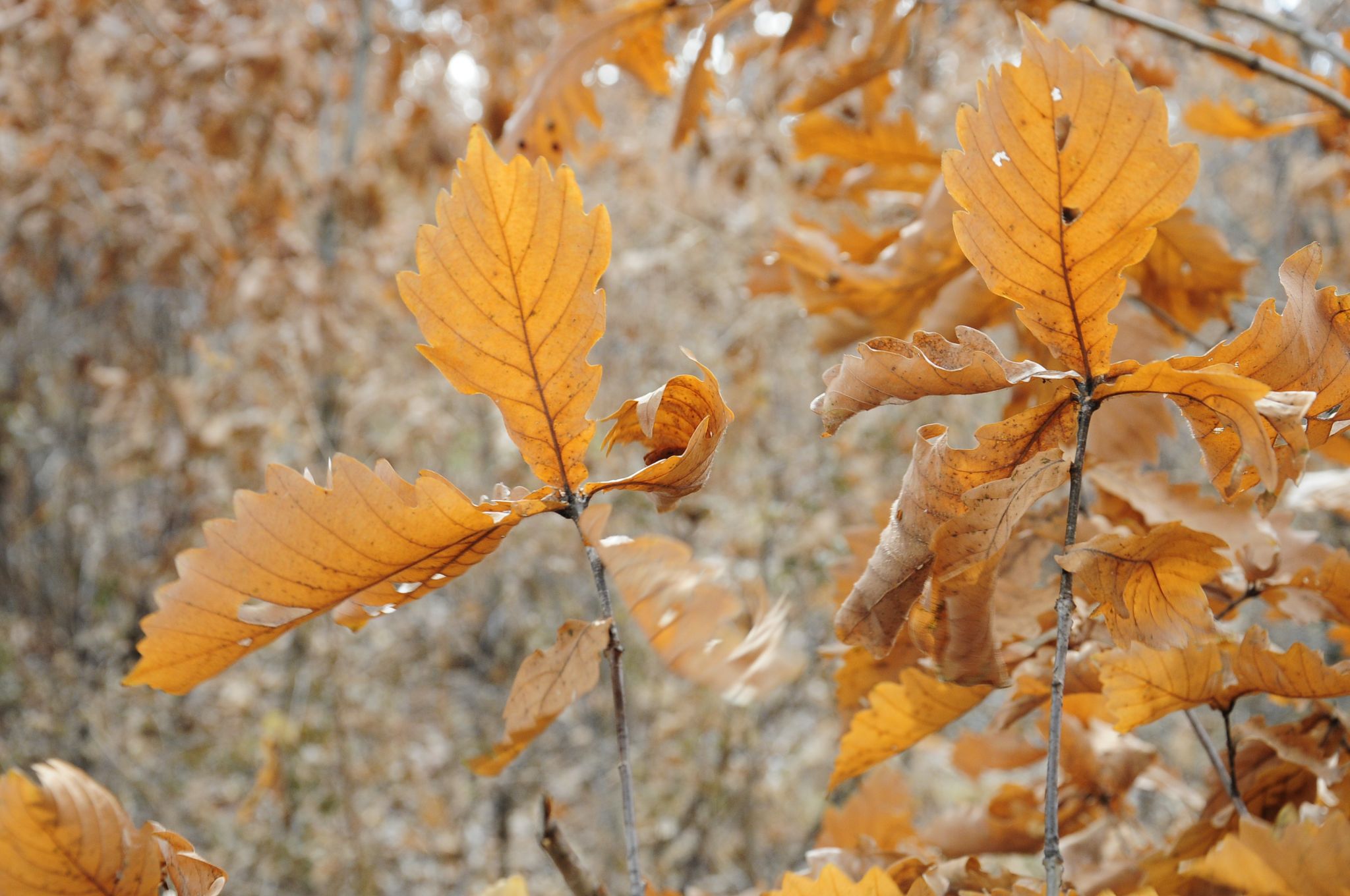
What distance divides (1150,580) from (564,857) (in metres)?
0.36

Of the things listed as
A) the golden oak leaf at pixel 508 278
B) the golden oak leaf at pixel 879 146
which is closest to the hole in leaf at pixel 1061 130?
the golden oak leaf at pixel 508 278

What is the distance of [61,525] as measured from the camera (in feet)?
13.0

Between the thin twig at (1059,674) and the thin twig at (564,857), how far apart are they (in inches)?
10.4

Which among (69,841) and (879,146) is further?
(879,146)

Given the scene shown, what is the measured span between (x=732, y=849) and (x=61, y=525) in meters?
3.16

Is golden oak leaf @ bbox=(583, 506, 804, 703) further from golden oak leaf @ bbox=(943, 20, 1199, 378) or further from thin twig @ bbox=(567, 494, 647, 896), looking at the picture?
golden oak leaf @ bbox=(943, 20, 1199, 378)

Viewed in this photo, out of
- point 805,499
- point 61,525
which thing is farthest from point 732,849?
point 61,525

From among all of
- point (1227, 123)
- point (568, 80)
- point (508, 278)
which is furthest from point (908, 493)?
point (1227, 123)

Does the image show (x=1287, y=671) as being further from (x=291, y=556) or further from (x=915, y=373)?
(x=291, y=556)

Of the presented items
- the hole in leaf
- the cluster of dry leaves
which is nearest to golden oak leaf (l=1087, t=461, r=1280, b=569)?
the cluster of dry leaves

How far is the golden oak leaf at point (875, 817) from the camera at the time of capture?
0.81m

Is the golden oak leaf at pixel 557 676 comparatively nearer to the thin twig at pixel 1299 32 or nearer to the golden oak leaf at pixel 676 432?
the golden oak leaf at pixel 676 432

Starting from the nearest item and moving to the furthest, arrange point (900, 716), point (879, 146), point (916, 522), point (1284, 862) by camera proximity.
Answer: point (1284, 862) < point (916, 522) < point (900, 716) < point (879, 146)

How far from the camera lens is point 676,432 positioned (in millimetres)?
533
